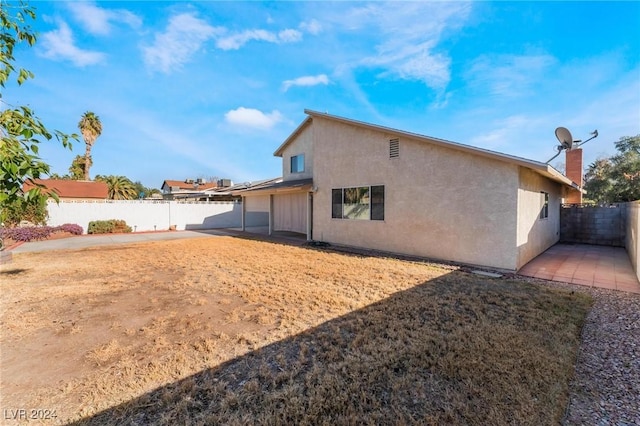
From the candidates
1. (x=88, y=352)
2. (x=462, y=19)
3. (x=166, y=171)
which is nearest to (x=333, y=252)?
(x=88, y=352)

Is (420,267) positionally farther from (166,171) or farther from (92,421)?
(166,171)

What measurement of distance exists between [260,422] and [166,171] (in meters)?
62.4

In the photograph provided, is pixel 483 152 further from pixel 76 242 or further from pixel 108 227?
pixel 108 227

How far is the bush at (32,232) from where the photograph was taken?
14391mm

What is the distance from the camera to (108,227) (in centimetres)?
1894

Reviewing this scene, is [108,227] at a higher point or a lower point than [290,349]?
higher

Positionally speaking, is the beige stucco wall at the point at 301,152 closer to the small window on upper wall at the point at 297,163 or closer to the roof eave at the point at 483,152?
the small window on upper wall at the point at 297,163

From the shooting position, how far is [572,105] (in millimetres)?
14539

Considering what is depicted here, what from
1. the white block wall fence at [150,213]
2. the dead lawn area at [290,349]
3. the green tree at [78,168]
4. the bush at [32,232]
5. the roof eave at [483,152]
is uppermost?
the green tree at [78,168]

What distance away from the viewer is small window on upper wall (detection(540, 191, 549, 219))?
409 inches

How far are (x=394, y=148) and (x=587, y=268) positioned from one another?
22.8ft

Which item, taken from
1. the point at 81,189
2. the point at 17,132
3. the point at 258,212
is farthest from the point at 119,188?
the point at 17,132

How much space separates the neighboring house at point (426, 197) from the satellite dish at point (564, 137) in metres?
2.42

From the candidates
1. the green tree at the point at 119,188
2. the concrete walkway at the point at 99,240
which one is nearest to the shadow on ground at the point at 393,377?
the concrete walkway at the point at 99,240
